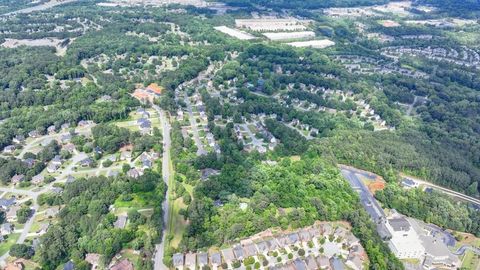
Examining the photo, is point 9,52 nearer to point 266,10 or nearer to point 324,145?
point 324,145

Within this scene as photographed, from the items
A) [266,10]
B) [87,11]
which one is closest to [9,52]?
[87,11]

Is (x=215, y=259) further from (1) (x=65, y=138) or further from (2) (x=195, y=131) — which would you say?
(1) (x=65, y=138)

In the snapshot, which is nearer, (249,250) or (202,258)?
(202,258)

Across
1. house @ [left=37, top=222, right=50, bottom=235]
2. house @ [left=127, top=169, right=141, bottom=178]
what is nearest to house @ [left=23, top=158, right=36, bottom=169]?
house @ [left=37, top=222, right=50, bottom=235]

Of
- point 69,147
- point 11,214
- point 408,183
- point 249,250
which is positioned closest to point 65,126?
point 69,147

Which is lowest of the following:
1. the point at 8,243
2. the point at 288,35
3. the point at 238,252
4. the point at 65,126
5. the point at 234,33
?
the point at 8,243
